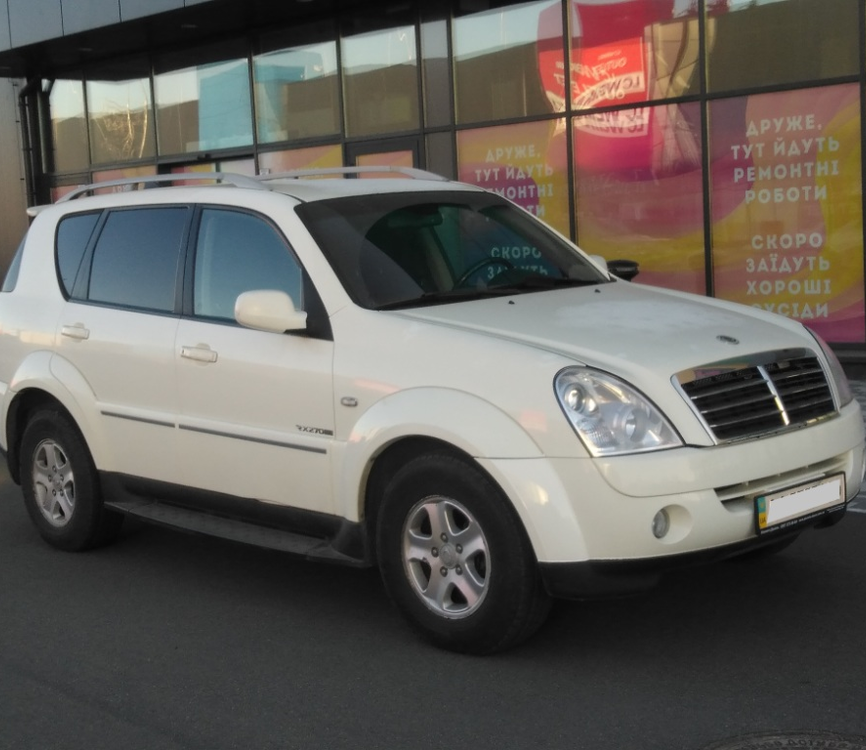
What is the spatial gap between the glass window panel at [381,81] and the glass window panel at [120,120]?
13.6 ft

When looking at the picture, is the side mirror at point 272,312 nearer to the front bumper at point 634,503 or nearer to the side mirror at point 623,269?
the front bumper at point 634,503

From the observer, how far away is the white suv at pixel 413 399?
4.39 m

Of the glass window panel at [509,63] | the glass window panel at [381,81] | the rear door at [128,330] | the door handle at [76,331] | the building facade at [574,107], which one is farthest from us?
the glass window panel at [381,81]

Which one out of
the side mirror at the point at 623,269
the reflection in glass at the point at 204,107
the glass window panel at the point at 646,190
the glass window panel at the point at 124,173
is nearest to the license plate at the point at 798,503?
the side mirror at the point at 623,269

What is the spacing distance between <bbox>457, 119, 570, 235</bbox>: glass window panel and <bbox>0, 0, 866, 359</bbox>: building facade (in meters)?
0.02

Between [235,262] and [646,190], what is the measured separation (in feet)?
25.2

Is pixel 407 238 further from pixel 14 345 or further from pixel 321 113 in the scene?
pixel 321 113

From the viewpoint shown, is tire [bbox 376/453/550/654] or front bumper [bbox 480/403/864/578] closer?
front bumper [bbox 480/403/864/578]

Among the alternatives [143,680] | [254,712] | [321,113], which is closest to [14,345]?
[143,680]

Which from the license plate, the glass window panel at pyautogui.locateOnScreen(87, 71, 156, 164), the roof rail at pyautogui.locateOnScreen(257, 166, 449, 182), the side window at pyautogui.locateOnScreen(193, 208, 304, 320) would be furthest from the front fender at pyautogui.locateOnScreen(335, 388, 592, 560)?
the glass window panel at pyautogui.locateOnScreen(87, 71, 156, 164)

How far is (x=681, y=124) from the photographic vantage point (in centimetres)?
1238

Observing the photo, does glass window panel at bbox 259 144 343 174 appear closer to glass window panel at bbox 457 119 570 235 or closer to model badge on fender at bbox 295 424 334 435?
glass window panel at bbox 457 119 570 235

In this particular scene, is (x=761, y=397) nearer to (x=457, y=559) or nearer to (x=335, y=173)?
(x=457, y=559)

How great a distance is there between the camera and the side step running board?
203 inches
